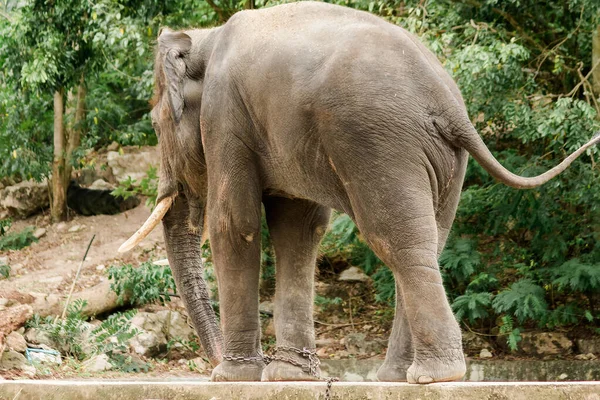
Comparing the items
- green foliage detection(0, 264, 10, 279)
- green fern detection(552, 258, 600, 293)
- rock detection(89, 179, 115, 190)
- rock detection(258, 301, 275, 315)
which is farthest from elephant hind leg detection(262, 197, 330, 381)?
rock detection(89, 179, 115, 190)

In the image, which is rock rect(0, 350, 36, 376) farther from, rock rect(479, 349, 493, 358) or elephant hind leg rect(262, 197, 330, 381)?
rock rect(479, 349, 493, 358)

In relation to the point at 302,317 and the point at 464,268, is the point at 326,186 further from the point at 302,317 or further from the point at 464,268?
the point at 464,268

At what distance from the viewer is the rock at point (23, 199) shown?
1772cm

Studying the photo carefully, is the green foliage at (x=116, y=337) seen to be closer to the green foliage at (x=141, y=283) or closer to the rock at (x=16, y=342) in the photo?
the green foliage at (x=141, y=283)

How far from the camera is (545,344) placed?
11109 mm

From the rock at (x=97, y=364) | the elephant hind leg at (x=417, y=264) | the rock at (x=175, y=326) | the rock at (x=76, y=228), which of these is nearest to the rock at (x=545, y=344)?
the rock at (x=175, y=326)

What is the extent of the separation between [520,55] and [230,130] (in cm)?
504

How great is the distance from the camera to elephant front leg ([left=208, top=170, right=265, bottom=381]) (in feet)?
17.8

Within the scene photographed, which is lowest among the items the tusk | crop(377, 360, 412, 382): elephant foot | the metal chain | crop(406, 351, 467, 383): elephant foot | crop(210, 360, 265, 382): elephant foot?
crop(210, 360, 265, 382): elephant foot

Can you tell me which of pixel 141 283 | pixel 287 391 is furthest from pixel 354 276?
pixel 287 391

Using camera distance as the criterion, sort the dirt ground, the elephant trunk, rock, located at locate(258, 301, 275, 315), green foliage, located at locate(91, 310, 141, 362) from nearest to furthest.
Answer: the elephant trunk
green foliage, located at locate(91, 310, 141, 362)
rock, located at locate(258, 301, 275, 315)
the dirt ground

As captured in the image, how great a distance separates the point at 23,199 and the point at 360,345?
842 cm

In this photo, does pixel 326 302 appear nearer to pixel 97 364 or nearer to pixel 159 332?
pixel 159 332

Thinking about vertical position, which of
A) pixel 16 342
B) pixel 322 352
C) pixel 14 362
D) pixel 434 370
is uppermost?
pixel 434 370
